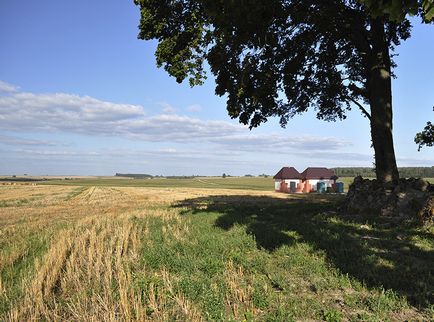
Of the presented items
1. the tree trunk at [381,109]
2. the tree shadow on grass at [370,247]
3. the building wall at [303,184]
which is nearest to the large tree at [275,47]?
the tree trunk at [381,109]

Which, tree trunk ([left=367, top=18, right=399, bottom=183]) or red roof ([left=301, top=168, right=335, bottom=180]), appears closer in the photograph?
tree trunk ([left=367, top=18, right=399, bottom=183])

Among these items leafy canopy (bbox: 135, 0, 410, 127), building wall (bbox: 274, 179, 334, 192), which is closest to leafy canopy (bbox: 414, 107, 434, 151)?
leafy canopy (bbox: 135, 0, 410, 127)

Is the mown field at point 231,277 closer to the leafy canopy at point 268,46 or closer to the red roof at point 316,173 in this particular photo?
the leafy canopy at point 268,46

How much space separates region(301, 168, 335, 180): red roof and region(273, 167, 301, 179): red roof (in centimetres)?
133

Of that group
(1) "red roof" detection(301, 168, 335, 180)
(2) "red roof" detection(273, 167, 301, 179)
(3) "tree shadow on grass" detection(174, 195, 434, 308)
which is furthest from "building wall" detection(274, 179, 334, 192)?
(3) "tree shadow on grass" detection(174, 195, 434, 308)

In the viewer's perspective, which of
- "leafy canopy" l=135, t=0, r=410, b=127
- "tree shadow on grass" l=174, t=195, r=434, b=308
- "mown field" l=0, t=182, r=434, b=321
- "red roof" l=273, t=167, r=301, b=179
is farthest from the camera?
"red roof" l=273, t=167, r=301, b=179

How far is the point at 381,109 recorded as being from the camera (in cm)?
1664

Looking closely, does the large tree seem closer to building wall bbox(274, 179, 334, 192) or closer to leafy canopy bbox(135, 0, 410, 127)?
leafy canopy bbox(135, 0, 410, 127)

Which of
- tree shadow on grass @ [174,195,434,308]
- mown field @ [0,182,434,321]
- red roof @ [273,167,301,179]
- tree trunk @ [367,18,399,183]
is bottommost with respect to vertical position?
mown field @ [0,182,434,321]

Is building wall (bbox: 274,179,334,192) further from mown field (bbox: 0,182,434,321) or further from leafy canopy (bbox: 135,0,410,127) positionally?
mown field (bbox: 0,182,434,321)

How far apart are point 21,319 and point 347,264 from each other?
6.18 m

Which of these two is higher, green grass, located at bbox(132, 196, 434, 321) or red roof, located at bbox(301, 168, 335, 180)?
red roof, located at bbox(301, 168, 335, 180)

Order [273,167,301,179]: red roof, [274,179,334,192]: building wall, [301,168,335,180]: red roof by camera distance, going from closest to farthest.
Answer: [274,179,334,192]: building wall, [301,168,335,180]: red roof, [273,167,301,179]: red roof

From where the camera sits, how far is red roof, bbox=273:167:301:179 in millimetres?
70000
